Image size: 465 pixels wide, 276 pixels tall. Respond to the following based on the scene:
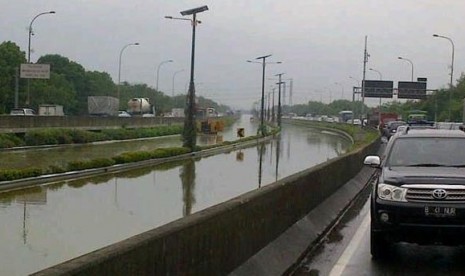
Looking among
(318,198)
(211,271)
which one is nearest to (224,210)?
(211,271)

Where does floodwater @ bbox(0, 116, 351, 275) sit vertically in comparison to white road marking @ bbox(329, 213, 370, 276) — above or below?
below

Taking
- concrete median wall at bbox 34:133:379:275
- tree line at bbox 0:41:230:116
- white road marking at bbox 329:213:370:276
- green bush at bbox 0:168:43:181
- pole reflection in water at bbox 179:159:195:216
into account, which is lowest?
pole reflection in water at bbox 179:159:195:216

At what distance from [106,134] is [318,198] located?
168ft

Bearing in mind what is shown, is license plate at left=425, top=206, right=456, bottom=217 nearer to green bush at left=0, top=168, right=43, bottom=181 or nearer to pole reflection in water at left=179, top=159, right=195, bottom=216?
pole reflection in water at left=179, top=159, right=195, bottom=216

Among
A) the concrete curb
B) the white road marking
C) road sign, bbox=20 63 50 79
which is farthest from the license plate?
road sign, bbox=20 63 50 79

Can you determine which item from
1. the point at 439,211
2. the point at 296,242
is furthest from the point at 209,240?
the point at 296,242

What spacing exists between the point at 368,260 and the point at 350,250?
3.12 ft

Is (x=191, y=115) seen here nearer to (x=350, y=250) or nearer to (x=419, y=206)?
(x=350, y=250)

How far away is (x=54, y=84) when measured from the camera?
99.8 m

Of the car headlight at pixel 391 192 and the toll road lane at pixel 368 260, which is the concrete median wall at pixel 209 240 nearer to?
the toll road lane at pixel 368 260

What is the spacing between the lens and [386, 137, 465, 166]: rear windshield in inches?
438

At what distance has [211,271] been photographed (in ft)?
24.8

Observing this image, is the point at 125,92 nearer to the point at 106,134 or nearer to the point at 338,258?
the point at 106,134

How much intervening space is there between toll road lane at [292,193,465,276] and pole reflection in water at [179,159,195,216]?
25.2 feet
